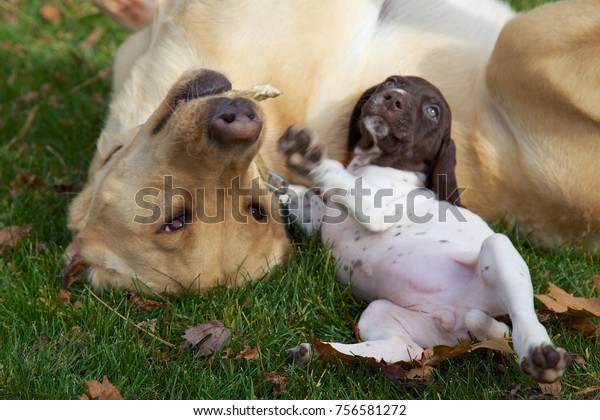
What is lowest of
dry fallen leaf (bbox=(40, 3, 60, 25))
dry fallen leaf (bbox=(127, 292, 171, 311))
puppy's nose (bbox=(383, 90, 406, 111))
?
dry fallen leaf (bbox=(127, 292, 171, 311))

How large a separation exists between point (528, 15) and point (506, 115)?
1.63 feet

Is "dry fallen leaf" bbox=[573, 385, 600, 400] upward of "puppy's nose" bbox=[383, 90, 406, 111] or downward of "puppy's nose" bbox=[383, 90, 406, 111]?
downward

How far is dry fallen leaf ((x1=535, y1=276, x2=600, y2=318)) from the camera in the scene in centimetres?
340

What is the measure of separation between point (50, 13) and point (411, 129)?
4.40 meters

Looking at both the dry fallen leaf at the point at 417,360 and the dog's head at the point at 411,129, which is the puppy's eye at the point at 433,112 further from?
the dry fallen leaf at the point at 417,360

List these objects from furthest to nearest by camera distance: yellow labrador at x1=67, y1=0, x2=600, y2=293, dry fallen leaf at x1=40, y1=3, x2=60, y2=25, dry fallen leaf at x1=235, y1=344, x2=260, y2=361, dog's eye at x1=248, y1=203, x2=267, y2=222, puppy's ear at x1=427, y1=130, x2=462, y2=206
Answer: dry fallen leaf at x1=40, y1=3, x2=60, y2=25
puppy's ear at x1=427, y1=130, x2=462, y2=206
dog's eye at x1=248, y1=203, x2=267, y2=222
yellow labrador at x1=67, y1=0, x2=600, y2=293
dry fallen leaf at x1=235, y1=344, x2=260, y2=361

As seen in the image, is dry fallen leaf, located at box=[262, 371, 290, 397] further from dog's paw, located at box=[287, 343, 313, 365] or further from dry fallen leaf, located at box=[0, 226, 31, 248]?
dry fallen leaf, located at box=[0, 226, 31, 248]

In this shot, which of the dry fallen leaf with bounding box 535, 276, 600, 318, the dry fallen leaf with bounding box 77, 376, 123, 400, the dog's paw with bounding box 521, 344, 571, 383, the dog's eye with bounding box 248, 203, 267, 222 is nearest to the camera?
the dog's paw with bounding box 521, 344, 571, 383

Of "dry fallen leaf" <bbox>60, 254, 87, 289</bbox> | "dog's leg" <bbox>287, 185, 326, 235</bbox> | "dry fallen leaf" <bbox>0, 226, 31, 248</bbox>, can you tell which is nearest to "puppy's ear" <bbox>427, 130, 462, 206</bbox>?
"dog's leg" <bbox>287, 185, 326, 235</bbox>

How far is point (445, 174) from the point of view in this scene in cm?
393

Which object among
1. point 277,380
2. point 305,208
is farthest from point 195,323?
point 305,208

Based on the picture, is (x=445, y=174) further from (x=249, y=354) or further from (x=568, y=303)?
(x=249, y=354)

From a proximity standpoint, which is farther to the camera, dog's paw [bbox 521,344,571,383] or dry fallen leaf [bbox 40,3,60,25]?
→ dry fallen leaf [bbox 40,3,60,25]

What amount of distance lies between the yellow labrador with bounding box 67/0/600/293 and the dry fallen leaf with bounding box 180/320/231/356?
10.5 inches
